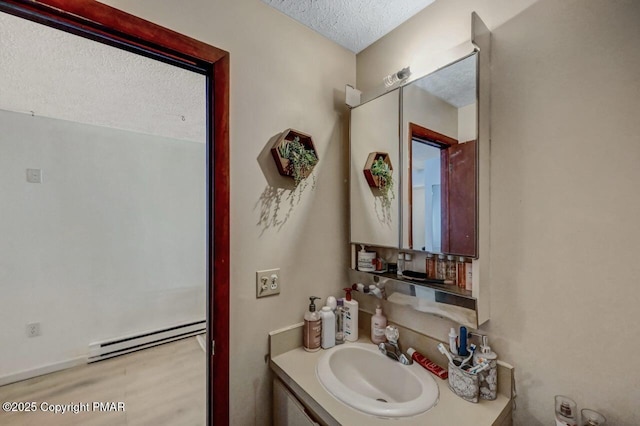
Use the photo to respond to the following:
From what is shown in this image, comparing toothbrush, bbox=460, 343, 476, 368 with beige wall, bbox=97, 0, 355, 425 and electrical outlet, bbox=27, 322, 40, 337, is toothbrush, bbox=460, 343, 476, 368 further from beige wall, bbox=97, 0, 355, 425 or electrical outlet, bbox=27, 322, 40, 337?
electrical outlet, bbox=27, 322, 40, 337

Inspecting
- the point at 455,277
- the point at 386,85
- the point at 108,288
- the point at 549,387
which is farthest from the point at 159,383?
the point at 386,85

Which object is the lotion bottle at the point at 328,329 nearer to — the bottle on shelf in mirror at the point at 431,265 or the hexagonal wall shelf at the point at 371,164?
the bottle on shelf in mirror at the point at 431,265

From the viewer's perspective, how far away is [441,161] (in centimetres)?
95

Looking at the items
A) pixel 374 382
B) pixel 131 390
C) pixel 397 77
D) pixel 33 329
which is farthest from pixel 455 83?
pixel 33 329

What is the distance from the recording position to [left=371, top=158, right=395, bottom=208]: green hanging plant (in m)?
1.14

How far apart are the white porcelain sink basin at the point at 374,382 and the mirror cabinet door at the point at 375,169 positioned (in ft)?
1.63

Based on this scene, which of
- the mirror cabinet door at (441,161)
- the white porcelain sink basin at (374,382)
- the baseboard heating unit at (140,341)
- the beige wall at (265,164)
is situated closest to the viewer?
the white porcelain sink basin at (374,382)

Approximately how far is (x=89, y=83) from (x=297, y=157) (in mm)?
1514

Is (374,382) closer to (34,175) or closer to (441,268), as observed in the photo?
(441,268)

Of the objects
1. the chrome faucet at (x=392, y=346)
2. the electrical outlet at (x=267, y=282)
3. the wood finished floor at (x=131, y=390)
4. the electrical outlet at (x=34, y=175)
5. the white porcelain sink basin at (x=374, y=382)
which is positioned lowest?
the wood finished floor at (x=131, y=390)

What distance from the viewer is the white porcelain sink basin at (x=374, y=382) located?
76cm

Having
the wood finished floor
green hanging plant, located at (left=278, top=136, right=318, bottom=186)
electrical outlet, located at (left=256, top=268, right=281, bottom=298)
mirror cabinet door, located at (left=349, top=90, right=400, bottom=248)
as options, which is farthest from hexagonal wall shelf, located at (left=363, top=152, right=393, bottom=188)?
the wood finished floor

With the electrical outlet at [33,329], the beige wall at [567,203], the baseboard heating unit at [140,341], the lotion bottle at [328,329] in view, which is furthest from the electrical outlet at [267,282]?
the electrical outlet at [33,329]

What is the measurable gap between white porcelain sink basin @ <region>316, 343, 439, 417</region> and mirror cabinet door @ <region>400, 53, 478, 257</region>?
0.48 meters
